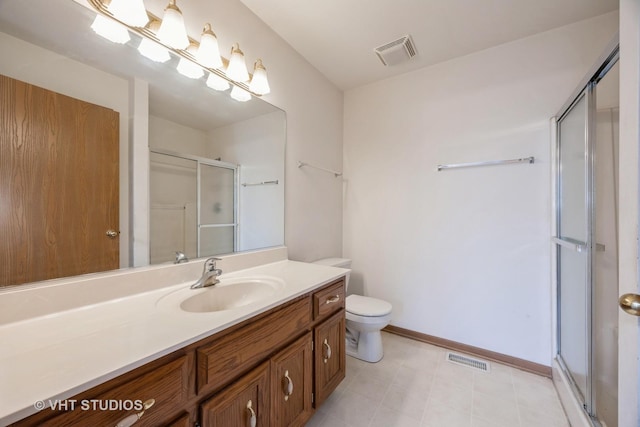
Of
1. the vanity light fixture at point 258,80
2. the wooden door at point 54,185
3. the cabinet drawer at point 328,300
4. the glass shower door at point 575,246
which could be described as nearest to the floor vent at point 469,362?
the glass shower door at point 575,246

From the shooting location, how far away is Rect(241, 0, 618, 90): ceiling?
149 centimetres

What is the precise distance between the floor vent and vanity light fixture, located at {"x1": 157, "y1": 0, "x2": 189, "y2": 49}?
2.64 metres

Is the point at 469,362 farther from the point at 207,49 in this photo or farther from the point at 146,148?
the point at 207,49

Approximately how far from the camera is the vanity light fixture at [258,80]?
148 centimetres

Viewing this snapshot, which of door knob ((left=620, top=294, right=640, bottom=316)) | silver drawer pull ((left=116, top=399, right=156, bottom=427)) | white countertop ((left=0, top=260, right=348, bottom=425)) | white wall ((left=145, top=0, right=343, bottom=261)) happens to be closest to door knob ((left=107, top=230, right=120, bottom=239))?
white countertop ((left=0, top=260, right=348, bottom=425))

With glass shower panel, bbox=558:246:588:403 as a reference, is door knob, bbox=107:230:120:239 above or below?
above

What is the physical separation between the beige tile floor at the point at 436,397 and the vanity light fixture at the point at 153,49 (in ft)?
6.52

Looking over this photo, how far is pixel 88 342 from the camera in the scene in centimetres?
64

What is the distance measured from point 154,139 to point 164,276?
2.06ft

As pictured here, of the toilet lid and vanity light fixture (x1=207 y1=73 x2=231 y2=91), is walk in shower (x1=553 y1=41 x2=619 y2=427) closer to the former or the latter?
the toilet lid

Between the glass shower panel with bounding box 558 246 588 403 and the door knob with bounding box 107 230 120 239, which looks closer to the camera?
the door knob with bounding box 107 230 120 239

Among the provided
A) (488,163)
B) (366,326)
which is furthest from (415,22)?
(366,326)

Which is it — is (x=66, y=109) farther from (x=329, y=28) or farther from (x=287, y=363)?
(x=329, y=28)

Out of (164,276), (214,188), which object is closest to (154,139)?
(214,188)
